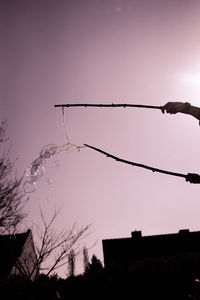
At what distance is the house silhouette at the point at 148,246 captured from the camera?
89.3ft

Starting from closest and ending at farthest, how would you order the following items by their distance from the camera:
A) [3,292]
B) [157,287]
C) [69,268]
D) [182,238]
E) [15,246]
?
[157,287], [3,292], [15,246], [182,238], [69,268]

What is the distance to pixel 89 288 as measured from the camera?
17.0 metres

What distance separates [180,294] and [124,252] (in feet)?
55.0

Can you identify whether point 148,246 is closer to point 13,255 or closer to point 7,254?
point 13,255

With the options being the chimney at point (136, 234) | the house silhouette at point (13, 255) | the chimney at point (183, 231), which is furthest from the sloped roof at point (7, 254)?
the chimney at point (183, 231)

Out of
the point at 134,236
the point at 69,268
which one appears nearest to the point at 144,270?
the point at 134,236

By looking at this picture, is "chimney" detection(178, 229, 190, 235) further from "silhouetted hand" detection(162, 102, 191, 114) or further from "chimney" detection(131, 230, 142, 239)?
"silhouetted hand" detection(162, 102, 191, 114)

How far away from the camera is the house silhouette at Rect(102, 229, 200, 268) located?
89.3ft

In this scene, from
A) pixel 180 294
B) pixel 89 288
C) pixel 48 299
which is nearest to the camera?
pixel 180 294


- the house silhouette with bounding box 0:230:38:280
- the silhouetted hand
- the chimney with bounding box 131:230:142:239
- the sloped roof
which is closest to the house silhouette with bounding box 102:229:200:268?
the chimney with bounding box 131:230:142:239

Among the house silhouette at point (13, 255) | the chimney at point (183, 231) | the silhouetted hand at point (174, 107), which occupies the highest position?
the chimney at point (183, 231)

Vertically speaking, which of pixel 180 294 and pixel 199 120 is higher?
pixel 199 120

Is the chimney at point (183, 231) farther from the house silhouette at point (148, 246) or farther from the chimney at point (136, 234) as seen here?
the chimney at point (136, 234)

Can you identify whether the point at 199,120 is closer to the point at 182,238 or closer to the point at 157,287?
the point at 157,287
